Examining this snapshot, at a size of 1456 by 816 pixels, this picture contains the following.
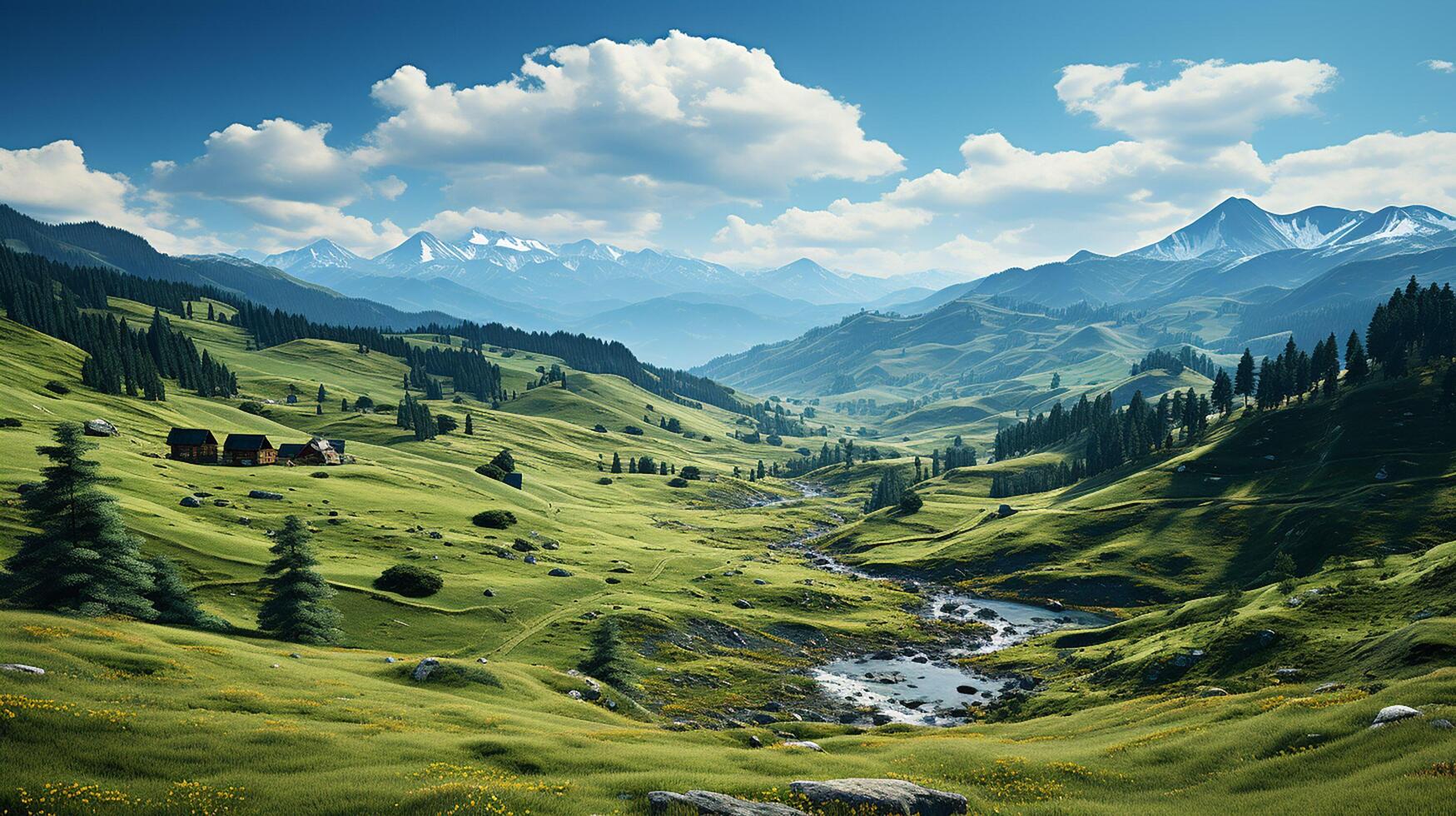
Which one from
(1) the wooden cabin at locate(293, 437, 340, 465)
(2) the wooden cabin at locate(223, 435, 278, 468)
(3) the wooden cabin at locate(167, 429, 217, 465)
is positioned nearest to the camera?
(3) the wooden cabin at locate(167, 429, 217, 465)

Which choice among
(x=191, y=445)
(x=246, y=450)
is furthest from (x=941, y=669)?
(x=191, y=445)

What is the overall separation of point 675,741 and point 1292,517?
435 ft

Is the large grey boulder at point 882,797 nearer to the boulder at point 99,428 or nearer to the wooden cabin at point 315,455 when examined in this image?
the boulder at point 99,428

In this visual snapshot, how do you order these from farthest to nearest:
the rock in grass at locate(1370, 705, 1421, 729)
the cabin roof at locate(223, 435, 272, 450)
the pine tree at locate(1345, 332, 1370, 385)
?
the pine tree at locate(1345, 332, 1370, 385) < the cabin roof at locate(223, 435, 272, 450) < the rock in grass at locate(1370, 705, 1421, 729)

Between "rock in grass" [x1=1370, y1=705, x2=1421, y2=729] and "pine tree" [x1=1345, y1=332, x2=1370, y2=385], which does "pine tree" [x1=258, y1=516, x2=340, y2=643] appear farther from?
"pine tree" [x1=1345, y1=332, x2=1370, y2=385]

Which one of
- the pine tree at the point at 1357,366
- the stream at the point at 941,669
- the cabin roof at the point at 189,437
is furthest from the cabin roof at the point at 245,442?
the pine tree at the point at 1357,366

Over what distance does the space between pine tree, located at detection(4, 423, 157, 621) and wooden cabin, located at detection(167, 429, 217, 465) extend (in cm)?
10833

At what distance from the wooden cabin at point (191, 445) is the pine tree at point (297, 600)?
10442 centimetres

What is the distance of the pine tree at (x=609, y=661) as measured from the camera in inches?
2731

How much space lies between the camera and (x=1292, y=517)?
122625 millimetres

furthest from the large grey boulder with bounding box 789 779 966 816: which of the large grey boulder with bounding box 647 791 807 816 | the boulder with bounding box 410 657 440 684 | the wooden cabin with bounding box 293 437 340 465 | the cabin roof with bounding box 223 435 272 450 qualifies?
the wooden cabin with bounding box 293 437 340 465

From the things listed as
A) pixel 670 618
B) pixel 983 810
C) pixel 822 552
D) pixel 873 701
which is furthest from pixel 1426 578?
pixel 822 552

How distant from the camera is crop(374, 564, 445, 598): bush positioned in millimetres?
82375

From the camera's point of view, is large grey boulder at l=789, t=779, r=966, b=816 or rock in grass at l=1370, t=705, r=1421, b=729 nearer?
large grey boulder at l=789, t=779, r=966, b=816
